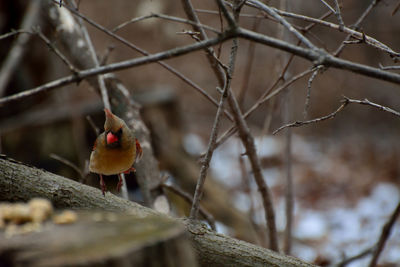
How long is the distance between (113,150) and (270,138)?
600 centimetres

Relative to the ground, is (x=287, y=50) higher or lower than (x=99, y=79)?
lower

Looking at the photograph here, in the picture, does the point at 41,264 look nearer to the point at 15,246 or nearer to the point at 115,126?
the point at 15,246

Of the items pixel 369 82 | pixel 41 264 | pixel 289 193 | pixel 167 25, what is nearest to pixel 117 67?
pixel 41 264

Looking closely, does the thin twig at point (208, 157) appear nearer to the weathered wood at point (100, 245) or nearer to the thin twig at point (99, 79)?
the weathered wood at point (100, 245)

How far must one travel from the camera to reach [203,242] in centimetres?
198

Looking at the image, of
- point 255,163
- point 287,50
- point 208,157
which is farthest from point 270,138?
point 287,50

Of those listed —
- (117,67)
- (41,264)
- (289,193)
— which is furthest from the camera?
(289,193)

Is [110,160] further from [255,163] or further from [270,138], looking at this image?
[270,138]

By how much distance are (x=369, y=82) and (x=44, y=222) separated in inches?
282

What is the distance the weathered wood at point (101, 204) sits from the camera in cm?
197

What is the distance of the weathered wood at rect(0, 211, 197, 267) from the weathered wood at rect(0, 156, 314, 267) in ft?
2.02

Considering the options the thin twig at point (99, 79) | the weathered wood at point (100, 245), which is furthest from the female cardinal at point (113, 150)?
the weathered wood at point (100, 245)

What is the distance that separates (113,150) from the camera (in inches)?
94.6

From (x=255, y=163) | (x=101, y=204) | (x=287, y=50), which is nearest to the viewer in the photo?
(x=287, y=50)
